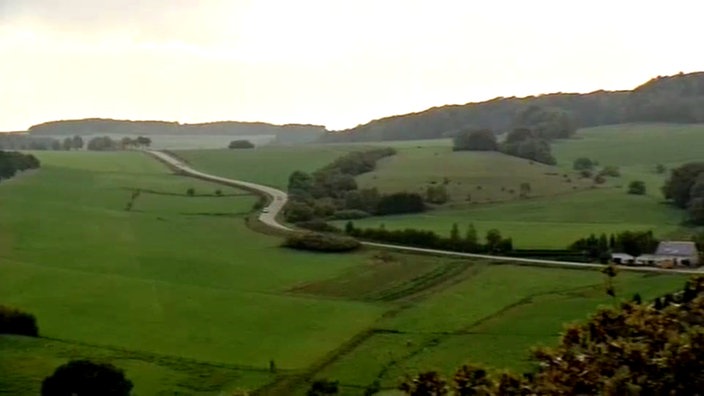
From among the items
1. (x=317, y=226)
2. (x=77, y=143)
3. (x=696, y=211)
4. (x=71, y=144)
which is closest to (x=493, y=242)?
(x=317, y=226)

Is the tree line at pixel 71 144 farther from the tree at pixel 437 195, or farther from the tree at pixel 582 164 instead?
the tree at pixel 437 195

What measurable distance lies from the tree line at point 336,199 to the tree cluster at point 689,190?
853 inches

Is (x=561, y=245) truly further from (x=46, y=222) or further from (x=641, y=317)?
(x=641, y=317)

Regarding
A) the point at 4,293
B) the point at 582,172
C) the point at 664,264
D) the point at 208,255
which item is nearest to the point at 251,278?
the point at 208,255

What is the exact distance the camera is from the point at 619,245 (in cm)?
6844

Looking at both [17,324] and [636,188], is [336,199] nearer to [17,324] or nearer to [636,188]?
[636,188]

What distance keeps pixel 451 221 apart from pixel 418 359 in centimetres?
4565

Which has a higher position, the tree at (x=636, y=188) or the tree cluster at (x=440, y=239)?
the tree at (x=636, y=188)

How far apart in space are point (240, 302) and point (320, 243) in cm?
1704

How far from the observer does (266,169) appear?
125 meters

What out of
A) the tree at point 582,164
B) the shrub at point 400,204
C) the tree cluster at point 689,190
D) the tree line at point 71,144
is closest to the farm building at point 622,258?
the tree cluster at point 689,190

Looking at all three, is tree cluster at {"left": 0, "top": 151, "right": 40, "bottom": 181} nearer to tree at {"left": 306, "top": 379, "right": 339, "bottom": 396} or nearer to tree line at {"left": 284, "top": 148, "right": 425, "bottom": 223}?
tree line at {"left": 284, "top": 148, "right": 425, "bottom": 223}

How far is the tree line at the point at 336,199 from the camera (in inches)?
3448

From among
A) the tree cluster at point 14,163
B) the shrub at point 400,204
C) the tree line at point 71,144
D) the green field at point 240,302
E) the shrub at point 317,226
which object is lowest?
the green field at point 240,302
